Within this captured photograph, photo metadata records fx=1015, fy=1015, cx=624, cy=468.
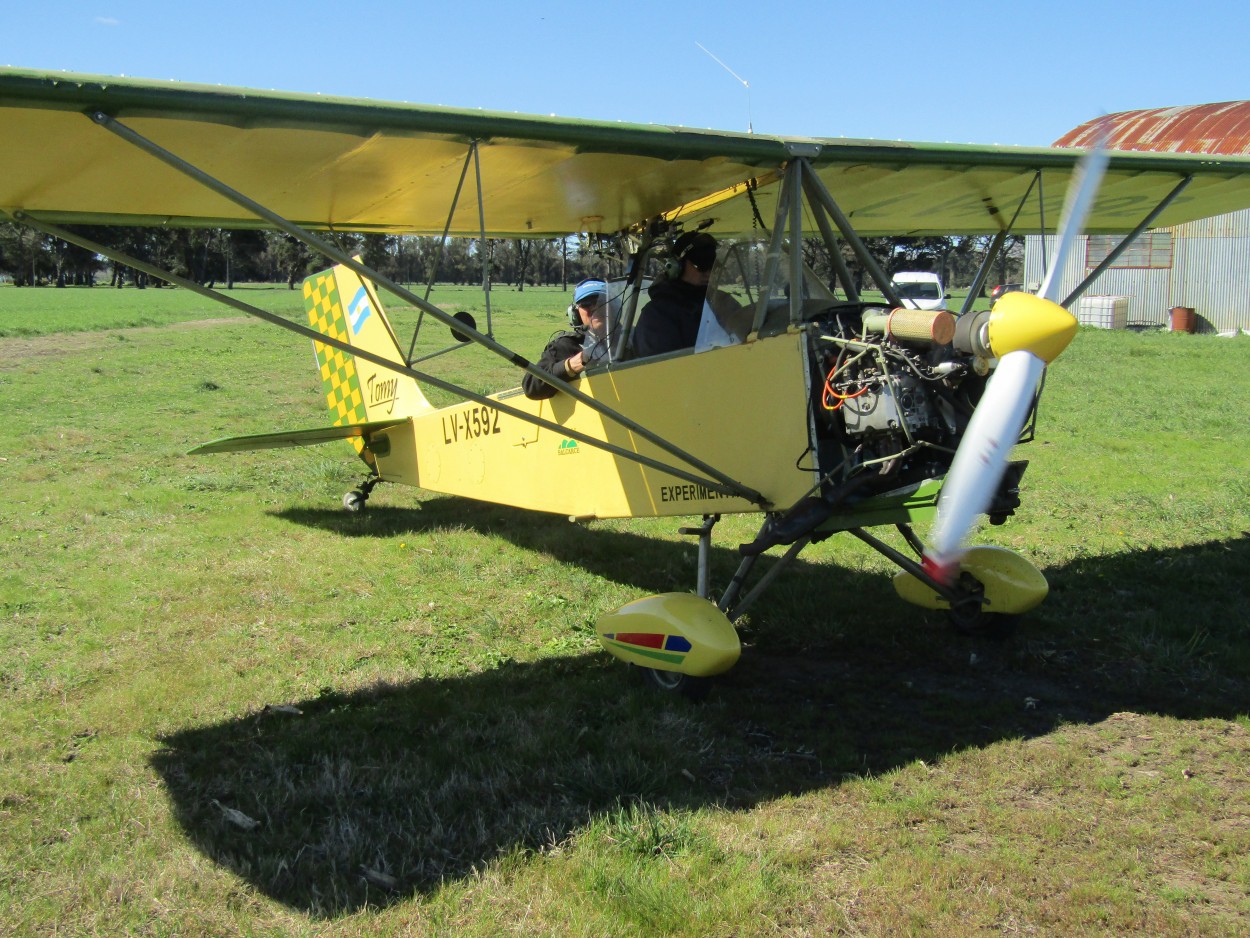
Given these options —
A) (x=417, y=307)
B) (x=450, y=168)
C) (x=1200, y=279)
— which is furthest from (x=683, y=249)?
(x=1200, y=279)

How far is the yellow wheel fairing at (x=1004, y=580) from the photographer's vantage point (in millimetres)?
5297

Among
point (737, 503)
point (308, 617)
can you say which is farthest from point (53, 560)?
point (737, 503)

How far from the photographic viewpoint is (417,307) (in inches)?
181

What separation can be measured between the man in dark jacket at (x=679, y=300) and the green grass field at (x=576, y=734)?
1.67 m

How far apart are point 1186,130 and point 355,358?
2793 centimetres

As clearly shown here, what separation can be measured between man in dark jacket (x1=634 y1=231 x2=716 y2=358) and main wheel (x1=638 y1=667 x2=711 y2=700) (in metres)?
1.69

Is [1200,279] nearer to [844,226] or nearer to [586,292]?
[586,292]

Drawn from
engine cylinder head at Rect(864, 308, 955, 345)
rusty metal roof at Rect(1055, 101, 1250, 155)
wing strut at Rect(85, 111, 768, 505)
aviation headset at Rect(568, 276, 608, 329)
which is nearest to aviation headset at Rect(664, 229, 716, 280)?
aviation headset at Rect(568, 276, 608, 329)

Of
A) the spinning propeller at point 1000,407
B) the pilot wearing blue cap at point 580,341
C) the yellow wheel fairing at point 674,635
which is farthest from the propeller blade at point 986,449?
the pilot wearing blue cap at point 580,341

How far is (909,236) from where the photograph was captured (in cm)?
812

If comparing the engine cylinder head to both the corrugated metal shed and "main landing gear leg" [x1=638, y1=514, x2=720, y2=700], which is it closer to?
"main landing gear leg" [x1=638, y1=514, x2=720, y2=700]

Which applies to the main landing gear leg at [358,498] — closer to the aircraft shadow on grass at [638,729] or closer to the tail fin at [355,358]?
the tail fin at [355,358]

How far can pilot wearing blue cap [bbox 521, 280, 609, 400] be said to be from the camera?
5836 mm

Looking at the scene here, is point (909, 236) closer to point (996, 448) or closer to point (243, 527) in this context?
point (996, 448)
